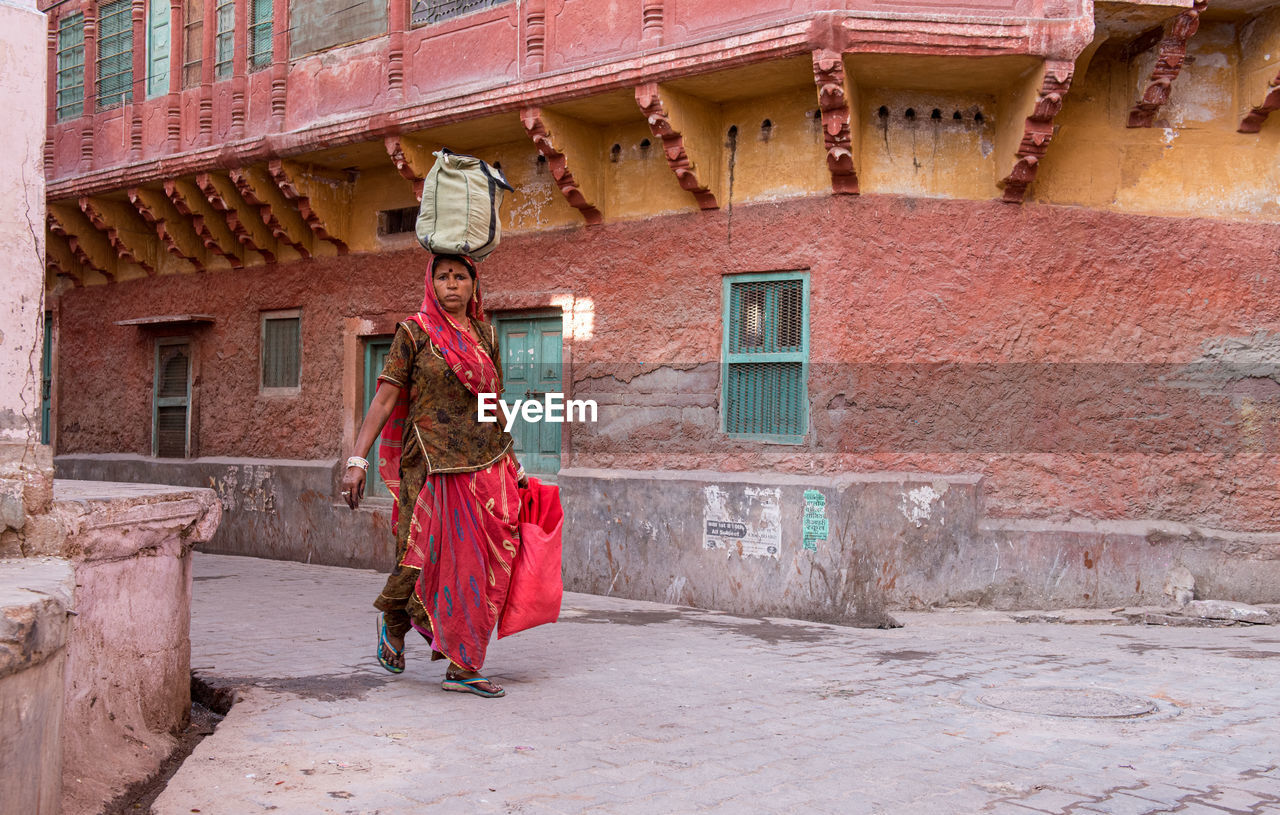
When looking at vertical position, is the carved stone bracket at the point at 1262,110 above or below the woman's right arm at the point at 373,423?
above

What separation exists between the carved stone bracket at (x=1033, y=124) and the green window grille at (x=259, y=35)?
24.0 ft

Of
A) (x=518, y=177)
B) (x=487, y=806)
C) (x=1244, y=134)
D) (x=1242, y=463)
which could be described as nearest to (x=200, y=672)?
(x=487, y=806)

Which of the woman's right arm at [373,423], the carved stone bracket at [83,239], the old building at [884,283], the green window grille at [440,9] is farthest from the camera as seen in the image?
the carved stone bracket at [83,239]

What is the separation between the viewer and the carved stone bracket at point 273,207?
11281 mm

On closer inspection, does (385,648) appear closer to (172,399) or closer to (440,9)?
(440,9)

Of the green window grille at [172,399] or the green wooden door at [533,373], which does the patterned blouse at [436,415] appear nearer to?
the green wooden door at [533,373]

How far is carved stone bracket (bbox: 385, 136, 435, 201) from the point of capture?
32.7ft

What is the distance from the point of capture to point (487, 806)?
3.40 m

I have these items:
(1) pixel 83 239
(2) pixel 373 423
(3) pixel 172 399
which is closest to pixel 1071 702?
(2) pixel 373 423

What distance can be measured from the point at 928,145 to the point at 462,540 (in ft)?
Result: 16.2

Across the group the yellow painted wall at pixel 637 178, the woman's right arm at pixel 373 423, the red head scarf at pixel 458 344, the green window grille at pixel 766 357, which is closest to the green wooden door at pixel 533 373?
the yellow painted wall at pixel 637 178

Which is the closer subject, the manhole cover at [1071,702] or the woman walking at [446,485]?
the manhole cover at [1071,702]

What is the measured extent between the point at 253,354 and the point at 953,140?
24.8 feet

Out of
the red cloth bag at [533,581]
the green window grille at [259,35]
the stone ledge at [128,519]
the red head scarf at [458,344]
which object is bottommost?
the red cloth bag at [533,581]
